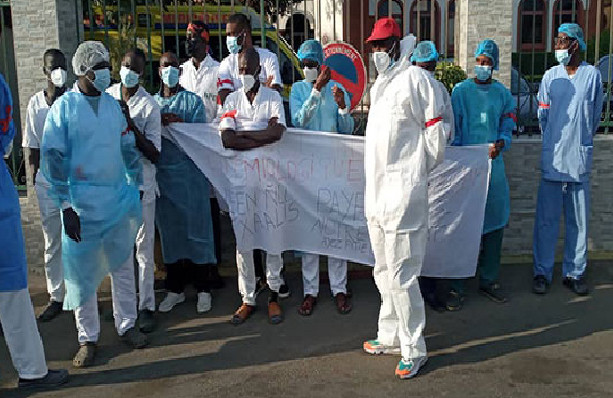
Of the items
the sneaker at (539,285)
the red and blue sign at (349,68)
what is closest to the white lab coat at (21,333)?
the red and blue sign at (349,68)

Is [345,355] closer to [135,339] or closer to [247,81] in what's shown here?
[135,339]

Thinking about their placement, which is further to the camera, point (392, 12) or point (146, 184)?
point (392, 12)

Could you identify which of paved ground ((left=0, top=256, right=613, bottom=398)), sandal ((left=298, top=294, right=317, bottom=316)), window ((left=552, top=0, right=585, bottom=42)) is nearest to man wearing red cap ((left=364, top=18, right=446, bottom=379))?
paved ground ((left=0, top=256, right=613, bottom=398))

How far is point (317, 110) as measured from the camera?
223 inches

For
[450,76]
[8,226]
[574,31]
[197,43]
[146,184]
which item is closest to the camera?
[8,226]

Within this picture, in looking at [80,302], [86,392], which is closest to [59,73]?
[80,302]

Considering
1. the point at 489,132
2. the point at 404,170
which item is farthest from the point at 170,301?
the point at 489,132

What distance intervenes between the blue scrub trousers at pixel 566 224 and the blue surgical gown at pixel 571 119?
0.13 metres

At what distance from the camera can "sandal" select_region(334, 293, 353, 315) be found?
5692 millimetres

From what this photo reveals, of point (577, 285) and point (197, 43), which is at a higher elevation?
point (197, 43)

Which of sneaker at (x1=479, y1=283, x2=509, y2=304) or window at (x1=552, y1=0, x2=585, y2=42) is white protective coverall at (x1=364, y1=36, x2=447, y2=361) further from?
window at (x1=552, y1=0, x2=585, y2=42)

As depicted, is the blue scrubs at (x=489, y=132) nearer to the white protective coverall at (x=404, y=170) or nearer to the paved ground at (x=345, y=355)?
the paved ground at (x=345, y=355)

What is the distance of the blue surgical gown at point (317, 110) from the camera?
5.57m

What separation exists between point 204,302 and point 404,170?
2245 millimetres
